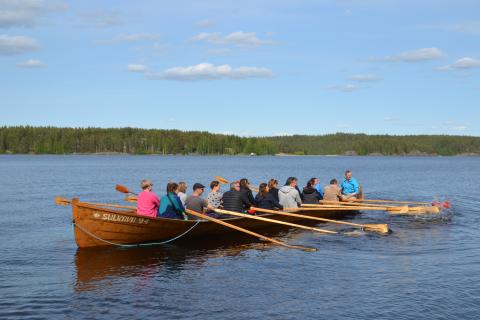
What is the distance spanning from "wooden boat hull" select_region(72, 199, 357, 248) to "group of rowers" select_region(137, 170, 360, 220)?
431 mm

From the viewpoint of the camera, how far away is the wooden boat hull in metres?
14.1

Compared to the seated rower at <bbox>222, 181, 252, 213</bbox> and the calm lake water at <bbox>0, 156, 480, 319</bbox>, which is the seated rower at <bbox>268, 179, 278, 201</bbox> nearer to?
the calm lake water at <bbox>0, 156, 480, 319</bbox>

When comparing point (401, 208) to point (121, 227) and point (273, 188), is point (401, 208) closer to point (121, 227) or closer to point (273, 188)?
point (273, 188)

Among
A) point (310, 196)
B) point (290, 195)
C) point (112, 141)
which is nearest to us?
point (290, 195)

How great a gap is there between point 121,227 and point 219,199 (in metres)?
4.51

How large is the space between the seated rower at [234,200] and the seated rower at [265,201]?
124 cm

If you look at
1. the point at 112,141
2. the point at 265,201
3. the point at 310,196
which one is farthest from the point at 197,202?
the point at 112,141

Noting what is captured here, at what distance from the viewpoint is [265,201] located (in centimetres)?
1922

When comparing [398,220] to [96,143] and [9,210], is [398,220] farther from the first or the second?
[96,143]

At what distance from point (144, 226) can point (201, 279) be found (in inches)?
140

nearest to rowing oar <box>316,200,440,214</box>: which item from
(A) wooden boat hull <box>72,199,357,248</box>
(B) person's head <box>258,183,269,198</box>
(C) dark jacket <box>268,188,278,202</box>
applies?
(C) dark jacket <box>268,188,278,202</box>

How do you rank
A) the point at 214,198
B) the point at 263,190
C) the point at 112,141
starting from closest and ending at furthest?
the point at 214,198, the point at 263,190, the point at 112,141

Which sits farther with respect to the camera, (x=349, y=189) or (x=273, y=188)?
(x=349, y=189)

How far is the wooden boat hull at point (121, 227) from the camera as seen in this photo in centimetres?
1412
